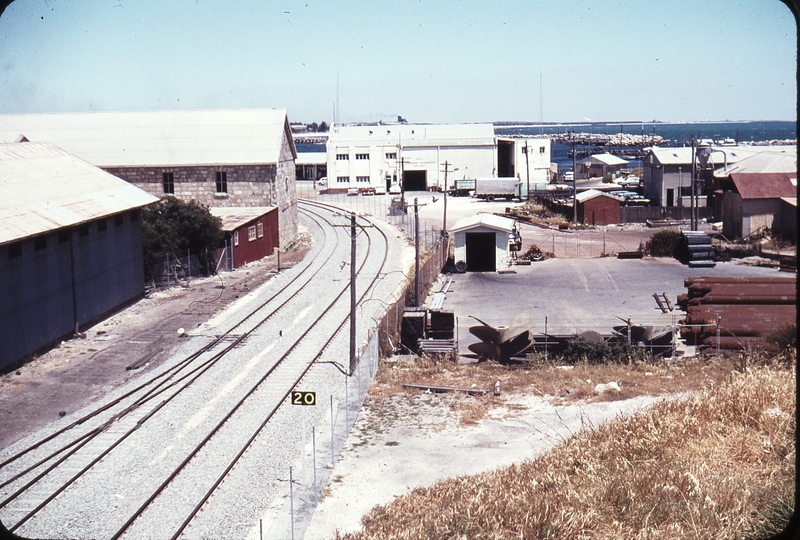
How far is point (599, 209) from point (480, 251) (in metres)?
19.8

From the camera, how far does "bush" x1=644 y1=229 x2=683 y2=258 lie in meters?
39.9

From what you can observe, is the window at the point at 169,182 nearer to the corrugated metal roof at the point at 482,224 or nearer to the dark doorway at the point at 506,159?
the corrugated metal roof at the point at 482,224

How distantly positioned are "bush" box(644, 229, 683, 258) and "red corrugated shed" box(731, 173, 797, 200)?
6.27 metres

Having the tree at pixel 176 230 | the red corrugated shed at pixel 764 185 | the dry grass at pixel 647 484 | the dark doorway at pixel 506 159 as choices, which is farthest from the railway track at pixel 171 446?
the dark doorway at pixel 506 159

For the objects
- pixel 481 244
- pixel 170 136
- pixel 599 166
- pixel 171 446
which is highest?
pixel 170 136

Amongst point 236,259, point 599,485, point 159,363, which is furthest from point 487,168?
Answer: point 599,485

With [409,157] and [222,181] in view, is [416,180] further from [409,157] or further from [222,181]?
[222,181]

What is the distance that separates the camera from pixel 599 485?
9.36 meters

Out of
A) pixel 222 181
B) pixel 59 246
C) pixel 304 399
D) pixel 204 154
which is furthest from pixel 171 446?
pixel 204 154

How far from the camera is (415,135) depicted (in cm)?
8519

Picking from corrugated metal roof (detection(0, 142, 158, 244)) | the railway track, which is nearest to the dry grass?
the railway track

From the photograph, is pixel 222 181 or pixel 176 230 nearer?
pixel 176 230

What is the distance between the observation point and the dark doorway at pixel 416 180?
8156 centimetres

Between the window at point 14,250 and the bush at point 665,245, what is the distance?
30807mm
